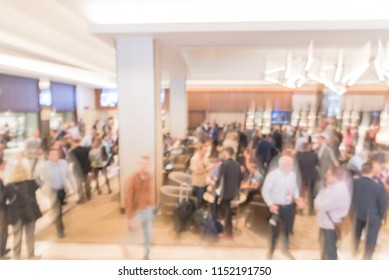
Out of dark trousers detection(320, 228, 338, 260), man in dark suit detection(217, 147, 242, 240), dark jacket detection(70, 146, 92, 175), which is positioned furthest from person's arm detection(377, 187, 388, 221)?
dark jacket detection(70, 146, 92, 175)

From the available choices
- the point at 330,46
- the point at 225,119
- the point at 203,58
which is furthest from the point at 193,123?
the point at 330,46

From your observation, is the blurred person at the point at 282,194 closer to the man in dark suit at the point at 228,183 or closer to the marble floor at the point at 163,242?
the marble floor at the point at 163,242

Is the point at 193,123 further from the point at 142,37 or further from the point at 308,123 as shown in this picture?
→ the point at 142,37

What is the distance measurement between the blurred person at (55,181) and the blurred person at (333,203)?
11.8 feet

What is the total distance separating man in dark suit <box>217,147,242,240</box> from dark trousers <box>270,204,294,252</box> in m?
0.71

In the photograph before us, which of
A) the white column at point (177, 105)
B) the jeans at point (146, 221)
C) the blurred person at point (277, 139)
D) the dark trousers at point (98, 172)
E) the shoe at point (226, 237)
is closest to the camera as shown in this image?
the jeans at point (146, 221)

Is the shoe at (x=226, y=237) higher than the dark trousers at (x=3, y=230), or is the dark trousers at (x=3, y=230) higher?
the dark trousers at (x=3, y=230)

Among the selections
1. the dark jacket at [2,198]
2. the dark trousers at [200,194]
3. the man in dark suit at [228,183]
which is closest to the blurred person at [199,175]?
the dark trousers at [200,194]

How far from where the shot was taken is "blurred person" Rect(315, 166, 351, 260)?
3383 mm

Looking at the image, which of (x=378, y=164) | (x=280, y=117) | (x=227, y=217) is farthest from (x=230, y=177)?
(x=280, y=117)

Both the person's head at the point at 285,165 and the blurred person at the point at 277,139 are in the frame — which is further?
the blurred person at the point at 277,139

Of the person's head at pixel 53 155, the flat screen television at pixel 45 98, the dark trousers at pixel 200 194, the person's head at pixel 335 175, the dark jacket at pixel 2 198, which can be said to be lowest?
the dark trousers at pixel 200 194

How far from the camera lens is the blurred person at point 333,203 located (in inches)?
133

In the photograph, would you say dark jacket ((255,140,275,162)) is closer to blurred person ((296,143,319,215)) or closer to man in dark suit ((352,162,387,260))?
blurred person ((296,143,319,215))
